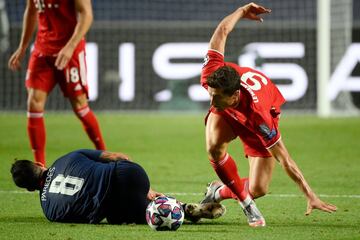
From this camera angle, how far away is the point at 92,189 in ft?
21.6

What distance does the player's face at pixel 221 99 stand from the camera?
6.37 metres

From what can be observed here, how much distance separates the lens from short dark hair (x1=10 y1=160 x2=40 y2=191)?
6.72m

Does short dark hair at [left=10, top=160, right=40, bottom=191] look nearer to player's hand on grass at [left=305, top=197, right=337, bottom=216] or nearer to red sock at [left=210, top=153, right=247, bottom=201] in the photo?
red sock at [left=210, top=153, right=247, bottom=201]

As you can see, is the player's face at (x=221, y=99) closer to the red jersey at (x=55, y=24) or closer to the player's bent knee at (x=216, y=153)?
the player's bent knee at (x=216, y=153)

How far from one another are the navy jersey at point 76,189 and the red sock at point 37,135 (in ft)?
7.61

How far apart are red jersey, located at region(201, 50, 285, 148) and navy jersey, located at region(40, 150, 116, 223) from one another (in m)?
0.89

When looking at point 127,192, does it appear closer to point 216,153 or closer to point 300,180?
point 216,153

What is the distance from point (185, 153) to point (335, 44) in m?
5.09

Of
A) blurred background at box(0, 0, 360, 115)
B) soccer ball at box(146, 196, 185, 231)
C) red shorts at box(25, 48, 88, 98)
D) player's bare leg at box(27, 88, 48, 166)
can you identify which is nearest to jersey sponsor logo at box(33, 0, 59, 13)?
red shorts at box(25, 48, 88, 98)

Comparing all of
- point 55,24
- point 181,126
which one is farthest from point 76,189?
point 181,126

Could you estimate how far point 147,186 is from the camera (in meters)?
6.65

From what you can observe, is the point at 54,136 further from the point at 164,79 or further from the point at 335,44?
the point at 335,44

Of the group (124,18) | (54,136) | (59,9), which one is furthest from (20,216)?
(124,18)

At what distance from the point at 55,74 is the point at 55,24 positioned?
0.46m
